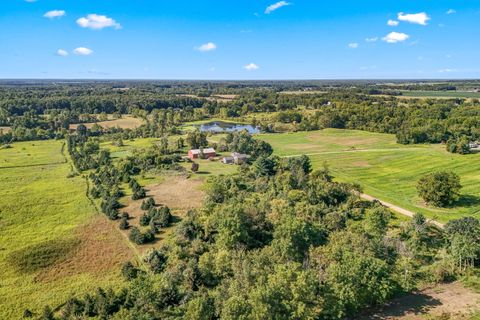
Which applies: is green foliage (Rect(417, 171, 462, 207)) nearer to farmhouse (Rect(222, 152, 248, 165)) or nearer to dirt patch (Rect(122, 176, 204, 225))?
dirt patch (Rect(122, 176, 204, 225))

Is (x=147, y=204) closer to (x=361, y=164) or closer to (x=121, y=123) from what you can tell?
(x=361, y=164)

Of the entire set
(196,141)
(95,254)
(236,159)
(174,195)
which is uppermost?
(196,141)

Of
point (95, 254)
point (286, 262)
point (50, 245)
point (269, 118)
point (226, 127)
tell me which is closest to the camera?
point (286, 262)

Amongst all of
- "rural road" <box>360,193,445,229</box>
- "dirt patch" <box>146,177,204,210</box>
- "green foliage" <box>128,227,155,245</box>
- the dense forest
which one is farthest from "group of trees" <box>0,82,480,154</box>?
"green foliage" <box>128,227,155,245</box>

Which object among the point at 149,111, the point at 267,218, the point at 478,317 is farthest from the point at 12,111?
the point at 478,317

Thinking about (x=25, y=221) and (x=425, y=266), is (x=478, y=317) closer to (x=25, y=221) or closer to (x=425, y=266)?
(x=425, y=266)

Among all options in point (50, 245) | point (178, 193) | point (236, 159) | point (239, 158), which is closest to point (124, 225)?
point (50, 245)

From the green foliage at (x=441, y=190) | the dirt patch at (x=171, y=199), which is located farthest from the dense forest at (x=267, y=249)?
the dirt patch at (x=171, y=199)
